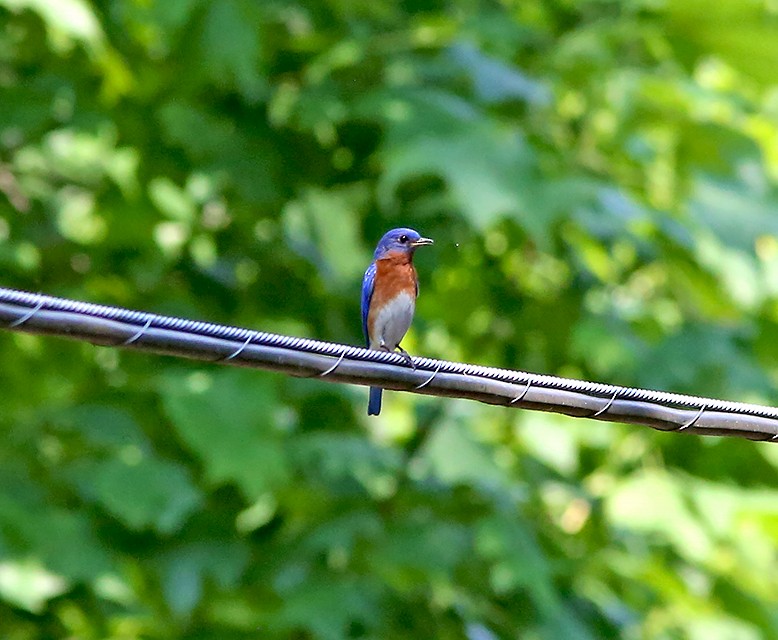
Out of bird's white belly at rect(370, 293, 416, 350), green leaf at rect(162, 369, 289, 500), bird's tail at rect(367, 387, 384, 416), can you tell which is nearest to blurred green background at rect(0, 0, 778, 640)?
green leaf at rect(162, 369, 289, 500)

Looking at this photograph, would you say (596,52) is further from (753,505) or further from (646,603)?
(646,603)

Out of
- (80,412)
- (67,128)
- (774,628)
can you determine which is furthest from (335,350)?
(774,628)

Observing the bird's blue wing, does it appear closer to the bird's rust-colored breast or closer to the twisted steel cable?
the bird's rust-colored breast

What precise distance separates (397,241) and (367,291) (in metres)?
0.33

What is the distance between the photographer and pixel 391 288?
6031 millimetres

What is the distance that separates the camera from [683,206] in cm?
682

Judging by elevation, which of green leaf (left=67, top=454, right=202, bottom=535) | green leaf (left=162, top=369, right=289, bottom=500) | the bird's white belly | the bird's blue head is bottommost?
green leaf (left=67, top=454, right=202, bottom=535)

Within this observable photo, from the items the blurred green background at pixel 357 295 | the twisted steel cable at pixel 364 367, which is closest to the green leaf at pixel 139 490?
the blurred green background at pixel 357 295

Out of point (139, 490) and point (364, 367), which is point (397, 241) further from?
point (364, 367)

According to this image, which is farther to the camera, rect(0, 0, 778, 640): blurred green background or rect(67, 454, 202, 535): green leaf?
rect(0, 0, 778, 640): blurred green background

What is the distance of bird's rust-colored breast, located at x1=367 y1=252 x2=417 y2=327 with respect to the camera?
19.8 feet

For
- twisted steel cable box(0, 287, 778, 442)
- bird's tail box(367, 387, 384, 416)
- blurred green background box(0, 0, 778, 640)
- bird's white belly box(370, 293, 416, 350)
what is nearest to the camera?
twisted steel cable box(0, 287, 778, 442)

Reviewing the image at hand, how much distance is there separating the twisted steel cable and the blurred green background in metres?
1.97

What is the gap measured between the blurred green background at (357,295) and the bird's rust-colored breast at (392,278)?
387mm
